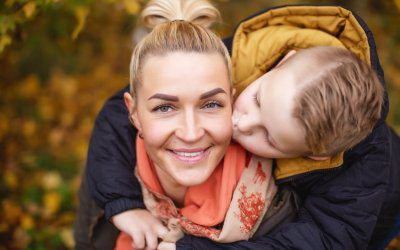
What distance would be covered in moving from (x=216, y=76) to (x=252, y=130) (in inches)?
11.6

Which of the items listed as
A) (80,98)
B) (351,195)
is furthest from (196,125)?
(80,98)

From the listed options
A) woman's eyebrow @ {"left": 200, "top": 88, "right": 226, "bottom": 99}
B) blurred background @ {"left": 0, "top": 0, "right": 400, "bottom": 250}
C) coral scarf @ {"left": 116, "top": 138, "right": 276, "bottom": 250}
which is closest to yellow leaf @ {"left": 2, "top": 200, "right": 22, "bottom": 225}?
blurred background @ {"left": 0, "top": 0, "right": 400, "bottom": 250}

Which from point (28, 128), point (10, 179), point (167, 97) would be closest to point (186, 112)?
point (167, 97)

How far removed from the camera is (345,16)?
2.40 m

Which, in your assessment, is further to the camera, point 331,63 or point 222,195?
point 222,195

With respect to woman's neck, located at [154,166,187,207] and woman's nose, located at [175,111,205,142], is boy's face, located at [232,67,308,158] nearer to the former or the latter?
woman's nose, located at [175,111,205,142]

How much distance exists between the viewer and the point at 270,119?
2.12 m

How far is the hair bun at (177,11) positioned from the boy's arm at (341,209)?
995 mm

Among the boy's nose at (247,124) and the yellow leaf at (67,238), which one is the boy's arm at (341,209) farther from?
the yellow leaf at (67,238)

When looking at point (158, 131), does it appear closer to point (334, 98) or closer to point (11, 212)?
point (334, 98)

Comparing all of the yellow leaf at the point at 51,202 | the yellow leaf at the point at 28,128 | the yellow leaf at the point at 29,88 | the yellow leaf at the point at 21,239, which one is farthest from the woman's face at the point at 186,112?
the yellow leaf at the point at 29,88

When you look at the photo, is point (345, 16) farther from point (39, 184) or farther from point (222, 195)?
point (39, 184)

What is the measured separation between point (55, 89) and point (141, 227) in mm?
3133

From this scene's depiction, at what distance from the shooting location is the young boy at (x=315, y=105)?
2.03 metres
